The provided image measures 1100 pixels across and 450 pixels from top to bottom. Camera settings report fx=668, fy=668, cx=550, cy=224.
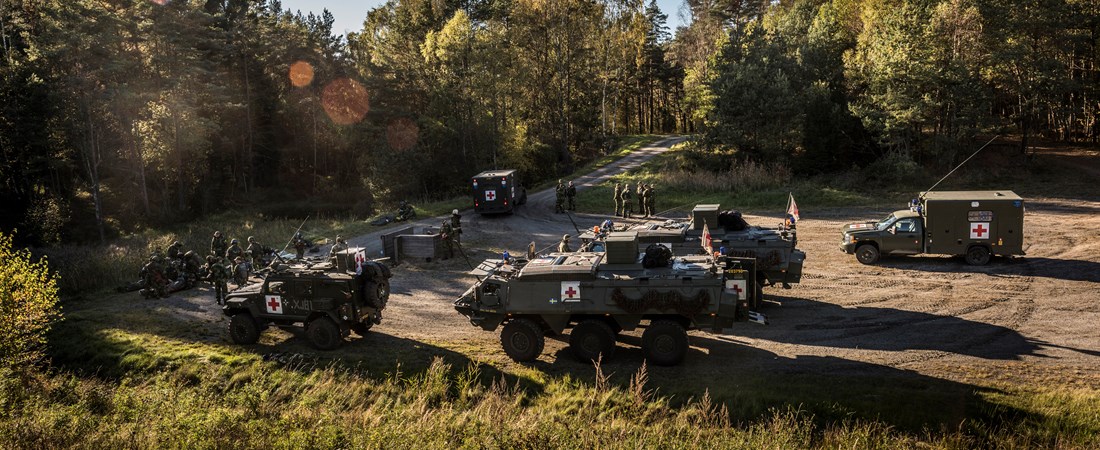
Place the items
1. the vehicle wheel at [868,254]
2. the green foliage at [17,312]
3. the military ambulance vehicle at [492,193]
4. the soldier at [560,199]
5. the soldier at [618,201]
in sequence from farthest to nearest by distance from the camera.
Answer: the soldier at [560,199]
the soldier at [618,201]
the military ambulance vehicle at [492,193]
the vehicle wheel at [868,254]
the green foliage at [17,312]

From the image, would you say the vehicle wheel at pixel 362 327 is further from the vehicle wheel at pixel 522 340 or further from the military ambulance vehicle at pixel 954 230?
the military ambulance vehicle at pixel 954 230

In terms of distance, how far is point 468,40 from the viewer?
47.4 metres

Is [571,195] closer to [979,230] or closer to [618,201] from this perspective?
[618,201]

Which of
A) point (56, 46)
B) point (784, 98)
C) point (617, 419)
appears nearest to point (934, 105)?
point (784, 98)

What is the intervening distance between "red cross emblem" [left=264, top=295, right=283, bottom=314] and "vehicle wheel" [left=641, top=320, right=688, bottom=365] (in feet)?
28.7

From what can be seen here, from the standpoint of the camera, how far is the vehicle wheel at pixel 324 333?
1579 cm

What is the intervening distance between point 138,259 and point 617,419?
85.9 feet

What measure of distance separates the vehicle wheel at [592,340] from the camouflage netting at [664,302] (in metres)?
0.68

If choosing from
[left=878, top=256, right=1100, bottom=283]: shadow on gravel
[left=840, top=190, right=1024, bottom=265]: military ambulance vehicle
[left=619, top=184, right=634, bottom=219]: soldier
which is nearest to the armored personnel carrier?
[left=840, top=190, right=1024, bottom=265]: military ambulance vehicle

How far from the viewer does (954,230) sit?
21.8 m

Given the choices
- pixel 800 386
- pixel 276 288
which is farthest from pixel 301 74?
pixel 800 386

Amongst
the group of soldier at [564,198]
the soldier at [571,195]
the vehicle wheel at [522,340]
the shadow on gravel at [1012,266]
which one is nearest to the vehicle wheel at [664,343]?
the vehicle wheel at [522,340]

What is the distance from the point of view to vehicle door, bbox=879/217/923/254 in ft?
73.6

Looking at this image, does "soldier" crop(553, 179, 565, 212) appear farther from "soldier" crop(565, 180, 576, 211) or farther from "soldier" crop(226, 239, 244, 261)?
"soldier" crop(226, 239, 244, 261)
